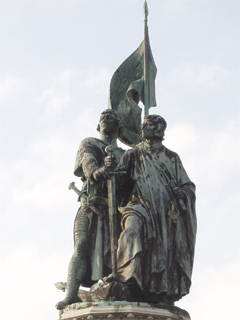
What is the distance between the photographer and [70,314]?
412 inches

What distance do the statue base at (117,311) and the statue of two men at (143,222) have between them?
0.35 metres

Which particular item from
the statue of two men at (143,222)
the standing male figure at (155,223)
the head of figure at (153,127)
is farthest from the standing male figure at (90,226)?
the head of figure at (153,127)

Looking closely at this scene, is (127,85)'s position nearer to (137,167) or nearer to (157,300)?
(137,167)

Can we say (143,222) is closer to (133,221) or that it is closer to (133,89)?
(133,221)

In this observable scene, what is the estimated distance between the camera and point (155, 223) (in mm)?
11211

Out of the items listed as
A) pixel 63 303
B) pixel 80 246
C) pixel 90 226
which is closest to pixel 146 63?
A: pixel 90 226

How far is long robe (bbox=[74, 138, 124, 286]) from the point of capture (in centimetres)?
1130

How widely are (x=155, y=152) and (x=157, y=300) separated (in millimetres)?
2450

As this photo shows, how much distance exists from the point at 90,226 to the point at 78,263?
630mm

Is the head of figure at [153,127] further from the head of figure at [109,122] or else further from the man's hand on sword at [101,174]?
the man's hand on sword at [101,174]

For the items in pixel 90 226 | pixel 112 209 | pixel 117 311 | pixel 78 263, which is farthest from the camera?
pixel 90 226

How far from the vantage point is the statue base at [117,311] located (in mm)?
10148

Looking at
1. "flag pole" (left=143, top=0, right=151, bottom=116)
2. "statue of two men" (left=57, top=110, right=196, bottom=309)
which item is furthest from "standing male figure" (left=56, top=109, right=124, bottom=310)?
"flag pole" (left=143, top=0, right=151, bottom=116)

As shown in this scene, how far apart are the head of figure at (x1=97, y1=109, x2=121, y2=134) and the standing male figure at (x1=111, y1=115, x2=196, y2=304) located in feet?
1.93
